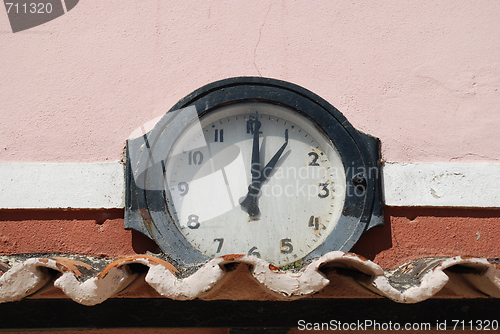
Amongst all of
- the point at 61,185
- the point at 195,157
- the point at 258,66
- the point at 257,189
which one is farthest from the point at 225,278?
the point at 258,66

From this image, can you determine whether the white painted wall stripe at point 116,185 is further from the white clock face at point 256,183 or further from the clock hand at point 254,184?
the clock hand at point 254,184

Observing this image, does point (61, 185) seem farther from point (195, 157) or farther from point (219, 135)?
Result: point (219, 135)

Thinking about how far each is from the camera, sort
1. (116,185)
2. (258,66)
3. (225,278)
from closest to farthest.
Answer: (225,278), (116,185), (258,66)

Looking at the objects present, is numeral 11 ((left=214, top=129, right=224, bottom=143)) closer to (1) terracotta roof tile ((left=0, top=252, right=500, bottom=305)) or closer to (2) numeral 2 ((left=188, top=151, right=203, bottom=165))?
(2) numeral 2 ((left=188, top=151, right=203, bottom=165))

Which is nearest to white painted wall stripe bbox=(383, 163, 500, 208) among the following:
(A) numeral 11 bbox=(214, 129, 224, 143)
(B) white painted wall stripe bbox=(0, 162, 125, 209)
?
(A) numeral 11 bbox=(214, 129, 224, 143)

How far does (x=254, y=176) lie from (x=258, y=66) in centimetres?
61

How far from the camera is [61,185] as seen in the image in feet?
9.84

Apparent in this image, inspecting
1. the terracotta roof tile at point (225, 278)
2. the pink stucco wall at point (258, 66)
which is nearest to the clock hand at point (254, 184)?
the pink stucco wall at point (258, 66)

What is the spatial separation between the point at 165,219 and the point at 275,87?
86 cm

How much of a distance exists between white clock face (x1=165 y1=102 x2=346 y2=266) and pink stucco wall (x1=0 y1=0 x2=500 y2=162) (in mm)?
253

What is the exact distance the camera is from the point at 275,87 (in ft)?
9.92

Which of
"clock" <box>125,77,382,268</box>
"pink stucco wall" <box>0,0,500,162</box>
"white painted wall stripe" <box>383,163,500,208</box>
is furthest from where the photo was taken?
"pink stucco wall" <box>0,0,500,162</box>

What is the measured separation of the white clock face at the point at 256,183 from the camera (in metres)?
2.90

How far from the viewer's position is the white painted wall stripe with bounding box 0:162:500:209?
2.97 m
